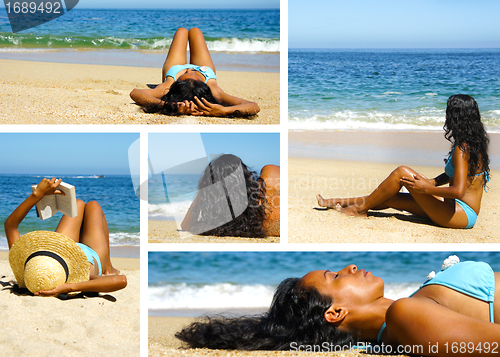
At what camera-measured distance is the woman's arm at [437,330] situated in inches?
79.2

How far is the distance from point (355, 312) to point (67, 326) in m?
2.16

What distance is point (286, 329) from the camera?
257cm

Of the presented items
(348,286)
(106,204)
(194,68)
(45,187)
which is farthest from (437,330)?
(106,204)

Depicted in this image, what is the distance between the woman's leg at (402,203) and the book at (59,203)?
244cm

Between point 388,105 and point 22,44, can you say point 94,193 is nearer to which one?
point 22,44

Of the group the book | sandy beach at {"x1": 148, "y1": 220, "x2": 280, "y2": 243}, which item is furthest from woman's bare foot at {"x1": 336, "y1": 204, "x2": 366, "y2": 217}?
the book

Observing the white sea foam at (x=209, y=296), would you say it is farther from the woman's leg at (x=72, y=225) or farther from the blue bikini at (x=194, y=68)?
the blue bikini at (x=194, y=68)

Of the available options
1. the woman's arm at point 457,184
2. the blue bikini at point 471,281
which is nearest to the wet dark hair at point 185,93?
the woman's arm at point 457,184

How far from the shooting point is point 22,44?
9.22 meters

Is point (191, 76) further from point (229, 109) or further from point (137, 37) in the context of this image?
point (137, 37)

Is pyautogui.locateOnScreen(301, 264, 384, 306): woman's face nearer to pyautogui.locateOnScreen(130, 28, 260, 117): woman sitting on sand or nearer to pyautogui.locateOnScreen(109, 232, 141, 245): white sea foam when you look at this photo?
pyautogui.locateOnScreen(130, 28, 260, 117): woman sitting on sand

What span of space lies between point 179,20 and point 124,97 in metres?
12.4

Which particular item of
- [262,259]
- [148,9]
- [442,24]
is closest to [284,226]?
[262,259]

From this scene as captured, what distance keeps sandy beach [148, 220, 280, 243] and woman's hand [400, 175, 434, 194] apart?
1.62 meters
